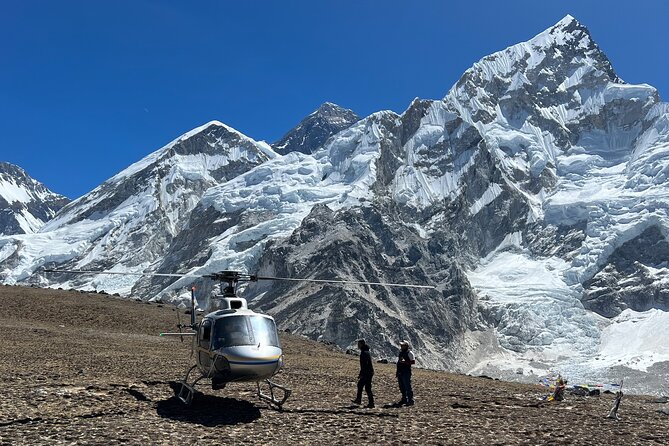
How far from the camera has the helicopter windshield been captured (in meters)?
17.9

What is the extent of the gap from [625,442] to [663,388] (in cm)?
16833

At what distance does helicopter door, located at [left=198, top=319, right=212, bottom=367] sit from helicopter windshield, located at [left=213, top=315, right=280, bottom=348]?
0.46 metres

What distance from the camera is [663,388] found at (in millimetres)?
161750

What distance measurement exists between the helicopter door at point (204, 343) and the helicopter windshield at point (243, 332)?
46 cm

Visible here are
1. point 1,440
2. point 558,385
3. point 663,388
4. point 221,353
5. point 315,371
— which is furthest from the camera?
point 663,388

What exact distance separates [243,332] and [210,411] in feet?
7.26

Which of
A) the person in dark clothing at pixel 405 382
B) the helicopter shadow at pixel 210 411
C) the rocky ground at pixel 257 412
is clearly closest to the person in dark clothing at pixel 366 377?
the rocky ground at pixel 257 412

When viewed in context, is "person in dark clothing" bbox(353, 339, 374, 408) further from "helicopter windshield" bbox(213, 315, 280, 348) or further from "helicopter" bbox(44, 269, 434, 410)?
"helicopter windshield" bbox(213, 315, 280, 348)

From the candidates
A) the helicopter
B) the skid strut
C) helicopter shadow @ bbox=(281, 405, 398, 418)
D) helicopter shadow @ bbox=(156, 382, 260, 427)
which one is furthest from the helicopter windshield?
helicopter shadow @ bbox=(281, 405, 398, 418)

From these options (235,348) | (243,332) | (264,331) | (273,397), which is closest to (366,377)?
(273,397)

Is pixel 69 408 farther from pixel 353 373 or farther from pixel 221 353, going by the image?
pixel 353 373

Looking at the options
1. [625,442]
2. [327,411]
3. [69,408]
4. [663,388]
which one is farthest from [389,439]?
[663,388]

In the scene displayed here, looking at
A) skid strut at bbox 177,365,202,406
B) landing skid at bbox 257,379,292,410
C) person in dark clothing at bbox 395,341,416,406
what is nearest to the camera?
skid strut at bbox 177,365,202,406

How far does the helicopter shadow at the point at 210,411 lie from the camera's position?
16.1m
